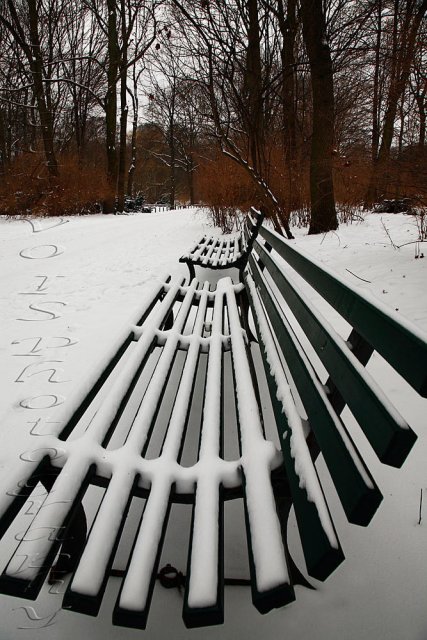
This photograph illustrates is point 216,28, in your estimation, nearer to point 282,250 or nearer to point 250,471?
point 282,250

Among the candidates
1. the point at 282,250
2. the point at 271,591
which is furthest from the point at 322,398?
the point at 282,250

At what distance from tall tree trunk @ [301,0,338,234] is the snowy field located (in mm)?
722

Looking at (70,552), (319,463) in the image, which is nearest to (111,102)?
(319,463)

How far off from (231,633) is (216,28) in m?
6.31

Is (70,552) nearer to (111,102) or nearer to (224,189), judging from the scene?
(224,189)

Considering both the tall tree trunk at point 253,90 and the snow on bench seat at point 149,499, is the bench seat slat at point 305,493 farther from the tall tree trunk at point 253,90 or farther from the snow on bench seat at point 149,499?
the tall tree trunk at point 253,90

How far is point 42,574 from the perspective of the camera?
677 millimetres

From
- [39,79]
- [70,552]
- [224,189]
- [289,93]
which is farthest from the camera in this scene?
[39,79]

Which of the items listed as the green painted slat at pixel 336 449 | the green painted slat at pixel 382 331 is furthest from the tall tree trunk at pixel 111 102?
the green painted slat at pixel 336 449

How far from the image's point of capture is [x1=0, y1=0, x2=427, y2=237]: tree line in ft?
12.5

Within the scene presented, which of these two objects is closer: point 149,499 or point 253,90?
point 149,499

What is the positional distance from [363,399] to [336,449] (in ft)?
0.36

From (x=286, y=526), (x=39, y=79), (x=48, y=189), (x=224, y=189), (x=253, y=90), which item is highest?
(x=39, y=79)

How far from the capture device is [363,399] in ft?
2.32
